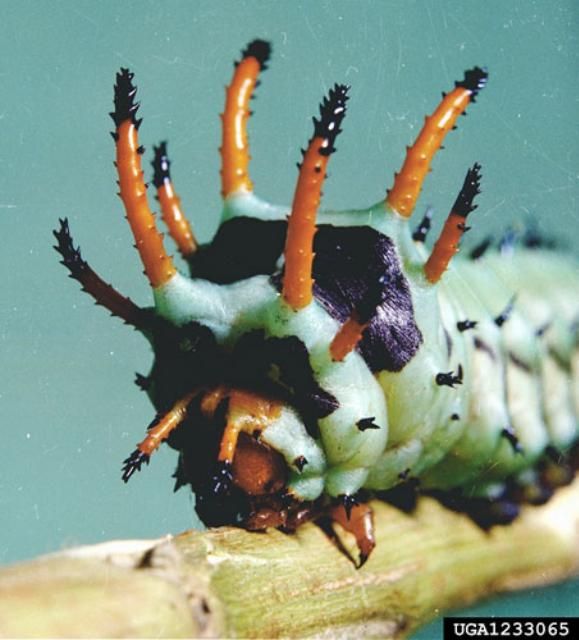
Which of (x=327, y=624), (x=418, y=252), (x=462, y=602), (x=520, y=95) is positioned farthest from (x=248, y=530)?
(x=520, y=95)

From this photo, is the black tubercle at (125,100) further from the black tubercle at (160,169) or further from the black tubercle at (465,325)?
the black tubercle at (465,325)

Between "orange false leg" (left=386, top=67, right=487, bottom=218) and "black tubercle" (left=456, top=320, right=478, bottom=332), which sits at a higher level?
"orange false leg" (left=386, top=67, right=487, bottom=218)

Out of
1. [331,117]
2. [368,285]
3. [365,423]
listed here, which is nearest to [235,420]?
[365,423]

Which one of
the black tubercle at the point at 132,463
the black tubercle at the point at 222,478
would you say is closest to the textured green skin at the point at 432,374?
the black tubercle at the point at 222,478

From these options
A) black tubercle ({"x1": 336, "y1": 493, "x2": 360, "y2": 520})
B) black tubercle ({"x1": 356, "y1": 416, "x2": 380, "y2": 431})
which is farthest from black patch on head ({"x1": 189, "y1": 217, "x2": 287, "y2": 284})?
black tubercle ({"x1": 336, "y1": 493, "x2": 360, "y2": 520})

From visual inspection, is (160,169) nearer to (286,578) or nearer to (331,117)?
(331,117)

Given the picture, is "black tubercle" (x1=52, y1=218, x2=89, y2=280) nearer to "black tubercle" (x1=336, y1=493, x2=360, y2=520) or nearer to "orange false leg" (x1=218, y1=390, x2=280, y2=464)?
"orange false leg" (x1=218, y1=390, x2=280, y2=464)
